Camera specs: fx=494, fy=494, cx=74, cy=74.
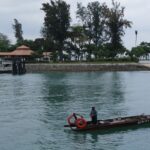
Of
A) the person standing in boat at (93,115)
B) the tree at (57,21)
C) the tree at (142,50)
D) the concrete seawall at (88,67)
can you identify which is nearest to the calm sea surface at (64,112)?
the person standing in boat at (93,115)

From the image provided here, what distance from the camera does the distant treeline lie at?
451 ft

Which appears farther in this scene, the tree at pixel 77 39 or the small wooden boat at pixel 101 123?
the tree at pixel 77 39

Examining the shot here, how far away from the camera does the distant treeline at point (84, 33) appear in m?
137

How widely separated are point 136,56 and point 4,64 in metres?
40.5

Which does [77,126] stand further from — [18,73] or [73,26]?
[73,26]

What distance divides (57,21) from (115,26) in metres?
16.1

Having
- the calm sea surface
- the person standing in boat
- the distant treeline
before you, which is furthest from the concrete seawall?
the person standing in boat

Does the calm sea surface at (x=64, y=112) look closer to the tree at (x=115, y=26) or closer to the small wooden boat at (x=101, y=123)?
the small wooden boat at (x=101, y=123)

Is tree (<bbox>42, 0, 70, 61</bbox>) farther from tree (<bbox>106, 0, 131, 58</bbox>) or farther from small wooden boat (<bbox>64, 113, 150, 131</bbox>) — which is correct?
small wooden boat (<bbox>64, 113, 150, 131</bbox>)

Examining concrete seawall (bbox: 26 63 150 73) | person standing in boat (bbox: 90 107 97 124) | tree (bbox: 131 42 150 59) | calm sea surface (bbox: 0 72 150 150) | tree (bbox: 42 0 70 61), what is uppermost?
tree (bbox: 42 0 70 61)

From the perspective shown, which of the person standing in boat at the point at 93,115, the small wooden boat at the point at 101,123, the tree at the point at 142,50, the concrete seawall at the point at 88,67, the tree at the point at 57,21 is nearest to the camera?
the small wooden boat at the point at 101,123

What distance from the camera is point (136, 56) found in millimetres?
150750

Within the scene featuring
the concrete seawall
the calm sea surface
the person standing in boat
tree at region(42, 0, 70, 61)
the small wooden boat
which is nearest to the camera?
the calm sea surface

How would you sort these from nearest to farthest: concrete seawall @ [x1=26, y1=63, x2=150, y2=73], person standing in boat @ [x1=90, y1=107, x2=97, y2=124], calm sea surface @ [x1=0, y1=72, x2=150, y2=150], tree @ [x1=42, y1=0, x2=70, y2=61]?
calm sea surface @ [x1=0, y1=72, x2=150, y2=150] → person standing in boat @ [x1=90, y1=107, x2=97, y2=124] → concrete seawall @ [x1=26, y1=63, x2=150, y2=73] → tree @ [x1=42, y1=0, x2=70, y2=61]
